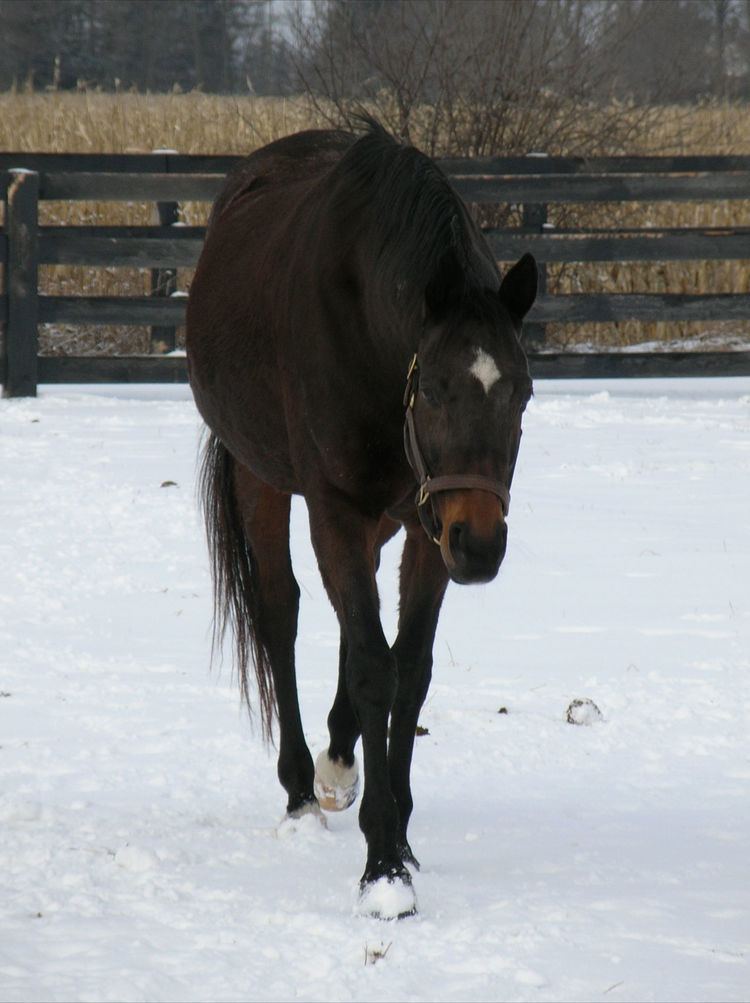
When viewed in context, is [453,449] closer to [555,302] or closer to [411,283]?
[411,283]

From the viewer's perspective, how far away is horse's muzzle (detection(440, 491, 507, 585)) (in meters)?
2.63

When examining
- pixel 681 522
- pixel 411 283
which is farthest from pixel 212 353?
pixel 681 522

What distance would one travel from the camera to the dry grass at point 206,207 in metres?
12.9

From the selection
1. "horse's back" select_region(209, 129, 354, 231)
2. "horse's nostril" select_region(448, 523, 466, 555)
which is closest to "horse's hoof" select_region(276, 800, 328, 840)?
"horse's nostril" select_region(448, 523, 466, 555)

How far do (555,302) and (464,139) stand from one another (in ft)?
8.14

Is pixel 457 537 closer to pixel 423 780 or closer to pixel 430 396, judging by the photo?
pixel 430 396

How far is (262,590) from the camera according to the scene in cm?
393

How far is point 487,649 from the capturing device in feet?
16.4

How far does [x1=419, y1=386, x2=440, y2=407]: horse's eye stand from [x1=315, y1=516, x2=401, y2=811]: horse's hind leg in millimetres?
840

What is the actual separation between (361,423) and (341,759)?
3.21 feet

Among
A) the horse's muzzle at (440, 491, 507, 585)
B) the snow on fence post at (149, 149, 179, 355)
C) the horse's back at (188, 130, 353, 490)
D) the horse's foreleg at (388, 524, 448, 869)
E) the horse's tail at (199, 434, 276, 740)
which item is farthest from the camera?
the snow on fence post at (149, 149, 179, 355)

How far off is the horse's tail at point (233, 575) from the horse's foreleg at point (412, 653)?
0.62 metres

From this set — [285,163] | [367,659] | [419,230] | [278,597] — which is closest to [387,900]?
[367,659]

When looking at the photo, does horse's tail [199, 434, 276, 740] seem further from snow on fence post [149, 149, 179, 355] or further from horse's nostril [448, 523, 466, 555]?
snow on fence post [149, 149, 179, 355]
